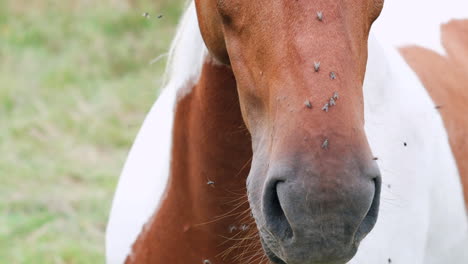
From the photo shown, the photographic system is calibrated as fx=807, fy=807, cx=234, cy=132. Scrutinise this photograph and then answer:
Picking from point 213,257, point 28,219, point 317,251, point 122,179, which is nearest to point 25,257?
point 28,219

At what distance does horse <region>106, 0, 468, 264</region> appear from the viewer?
1.63m

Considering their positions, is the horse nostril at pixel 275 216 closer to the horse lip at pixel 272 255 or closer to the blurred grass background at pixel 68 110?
the horse lip at pixel 272 255

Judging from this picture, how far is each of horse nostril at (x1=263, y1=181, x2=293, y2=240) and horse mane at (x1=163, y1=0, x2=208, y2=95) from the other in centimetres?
69

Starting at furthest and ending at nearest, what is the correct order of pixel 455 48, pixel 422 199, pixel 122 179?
pixel 455 48
pixel 122 179
pixel 422 199

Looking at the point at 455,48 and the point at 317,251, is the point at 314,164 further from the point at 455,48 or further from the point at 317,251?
the point at 455,48

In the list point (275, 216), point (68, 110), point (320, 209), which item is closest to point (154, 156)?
point (275, 216)

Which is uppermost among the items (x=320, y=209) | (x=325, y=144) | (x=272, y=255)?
(x=325, y=144)

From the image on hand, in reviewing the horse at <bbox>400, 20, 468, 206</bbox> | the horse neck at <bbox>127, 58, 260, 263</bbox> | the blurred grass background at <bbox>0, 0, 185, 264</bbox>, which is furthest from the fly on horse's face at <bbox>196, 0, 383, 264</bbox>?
the blurred grass background at <bbox>0, 0, 185, 264</bbox>

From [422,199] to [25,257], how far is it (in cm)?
284

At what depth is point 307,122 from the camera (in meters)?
1.65

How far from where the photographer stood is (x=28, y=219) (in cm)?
510

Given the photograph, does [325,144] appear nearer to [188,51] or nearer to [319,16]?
[319,16]

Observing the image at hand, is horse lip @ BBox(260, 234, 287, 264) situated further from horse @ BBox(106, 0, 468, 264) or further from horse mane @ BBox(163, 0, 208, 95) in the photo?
horse mane @ BBox(163, 0, 208, 95)

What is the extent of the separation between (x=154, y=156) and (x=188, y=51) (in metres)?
0.44
